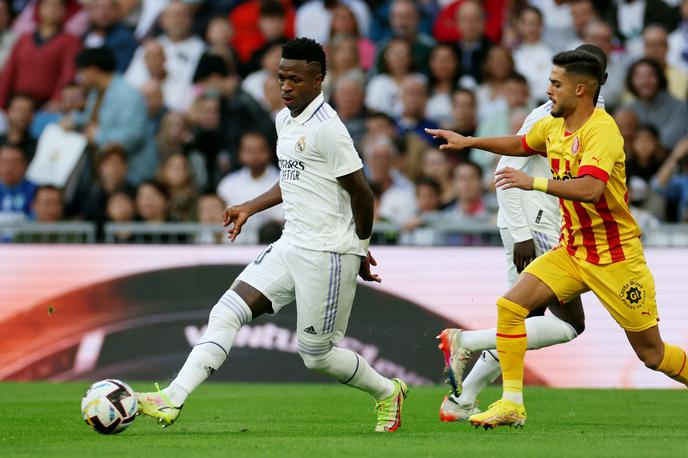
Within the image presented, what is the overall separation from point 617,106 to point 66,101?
7193 millimetres

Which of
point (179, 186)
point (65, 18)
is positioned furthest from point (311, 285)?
point (65, 18)

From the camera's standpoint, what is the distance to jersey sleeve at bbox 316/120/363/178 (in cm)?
855

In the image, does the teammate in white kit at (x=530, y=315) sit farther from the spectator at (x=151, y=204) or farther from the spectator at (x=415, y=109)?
the spectator at (x=415, y=109)

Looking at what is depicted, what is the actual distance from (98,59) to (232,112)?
2.03m

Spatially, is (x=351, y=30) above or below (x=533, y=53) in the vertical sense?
above

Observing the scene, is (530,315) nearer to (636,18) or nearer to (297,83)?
(297,83)

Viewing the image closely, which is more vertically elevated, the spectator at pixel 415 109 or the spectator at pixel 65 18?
the spectator at pixel 65 18

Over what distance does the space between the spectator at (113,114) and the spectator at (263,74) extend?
1.44 m

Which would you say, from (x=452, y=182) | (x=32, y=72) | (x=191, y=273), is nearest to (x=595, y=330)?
(x=452, y=182)

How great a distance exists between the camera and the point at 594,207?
28.6 feet

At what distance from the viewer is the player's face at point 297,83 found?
8734 mm

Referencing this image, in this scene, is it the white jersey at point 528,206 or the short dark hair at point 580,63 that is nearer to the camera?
the short dark hair at point 580,63

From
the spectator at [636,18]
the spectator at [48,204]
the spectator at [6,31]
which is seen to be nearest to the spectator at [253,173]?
the spectator at [48,204]

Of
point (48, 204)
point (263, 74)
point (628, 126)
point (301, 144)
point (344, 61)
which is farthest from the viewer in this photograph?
point (263, 74)
